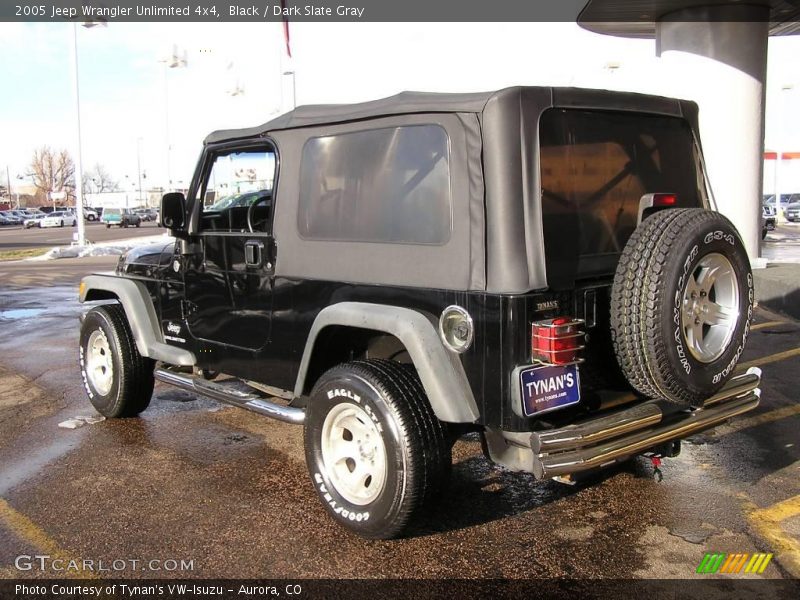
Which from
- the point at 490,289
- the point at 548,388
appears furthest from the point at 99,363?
the point at 548,388

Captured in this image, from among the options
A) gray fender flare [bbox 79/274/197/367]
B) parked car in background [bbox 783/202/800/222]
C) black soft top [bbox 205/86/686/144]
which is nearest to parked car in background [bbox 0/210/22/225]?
parked car in background [bbox 783/202/800/222]

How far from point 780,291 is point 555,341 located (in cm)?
865

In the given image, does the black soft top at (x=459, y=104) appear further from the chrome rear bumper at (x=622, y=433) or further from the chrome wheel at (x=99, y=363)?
the chrome wheel at (x=99, y=363)

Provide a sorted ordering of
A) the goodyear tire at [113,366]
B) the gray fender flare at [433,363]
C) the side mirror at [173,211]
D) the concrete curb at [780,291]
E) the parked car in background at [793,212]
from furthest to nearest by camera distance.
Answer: the parked car in background at [793,212]
the concrete curb at [780,291]
the goodyear tire at [113,366]
the side mirror at [173,211]
the gray fender flare at [433,363]

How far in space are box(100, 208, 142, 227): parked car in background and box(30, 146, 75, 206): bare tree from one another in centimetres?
6099

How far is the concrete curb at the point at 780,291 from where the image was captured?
388 inches

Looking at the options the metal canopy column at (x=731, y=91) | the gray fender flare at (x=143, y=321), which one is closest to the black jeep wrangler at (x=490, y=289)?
the gray fender flare at (x=143, y=321)

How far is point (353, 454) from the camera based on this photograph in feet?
11.9

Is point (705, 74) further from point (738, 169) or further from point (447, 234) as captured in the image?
point (447, 234)

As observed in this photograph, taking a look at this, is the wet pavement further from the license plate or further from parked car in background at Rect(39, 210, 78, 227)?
parked car in background at Rect(39, 210, 78, 227)

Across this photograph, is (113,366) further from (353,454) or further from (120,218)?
(120,218)

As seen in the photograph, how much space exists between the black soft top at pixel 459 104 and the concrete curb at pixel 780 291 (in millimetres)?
6871

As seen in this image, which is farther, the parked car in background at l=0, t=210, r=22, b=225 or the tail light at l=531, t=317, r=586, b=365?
the parked car in background at l=0, t=210, r=22, b=225

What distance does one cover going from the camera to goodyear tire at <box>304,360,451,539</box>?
3.30 meters
